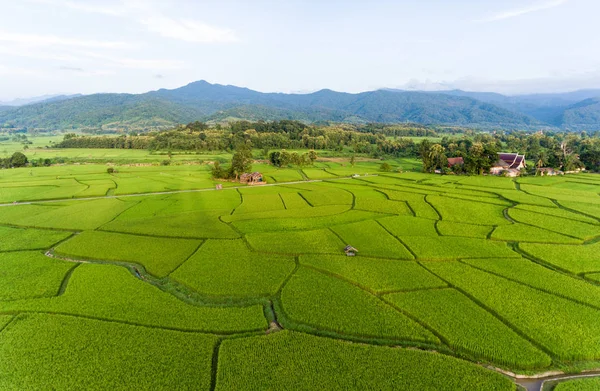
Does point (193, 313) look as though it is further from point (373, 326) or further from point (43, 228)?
point (43, 228)

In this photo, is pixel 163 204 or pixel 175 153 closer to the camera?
pixel 163 204

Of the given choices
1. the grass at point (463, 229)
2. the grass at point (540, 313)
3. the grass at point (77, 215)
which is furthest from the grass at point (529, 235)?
the grass at point (77, 215)

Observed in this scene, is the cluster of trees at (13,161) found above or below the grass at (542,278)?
above

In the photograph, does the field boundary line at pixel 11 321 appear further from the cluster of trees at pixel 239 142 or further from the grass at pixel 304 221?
the cluster of trees at pixel 239 142

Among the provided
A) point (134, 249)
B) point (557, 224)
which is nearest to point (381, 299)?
point (134, 249)

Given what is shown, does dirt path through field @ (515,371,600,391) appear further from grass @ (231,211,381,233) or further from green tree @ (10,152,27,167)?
green tree @ (10,152,27,167)

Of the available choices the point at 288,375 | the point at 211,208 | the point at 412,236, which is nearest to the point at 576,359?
the point at 288,375

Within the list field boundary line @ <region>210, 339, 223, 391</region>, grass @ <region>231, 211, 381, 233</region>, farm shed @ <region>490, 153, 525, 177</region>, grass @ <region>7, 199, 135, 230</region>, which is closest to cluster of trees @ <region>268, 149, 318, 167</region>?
grass @ <region>7, 199, 135, 230</region>
